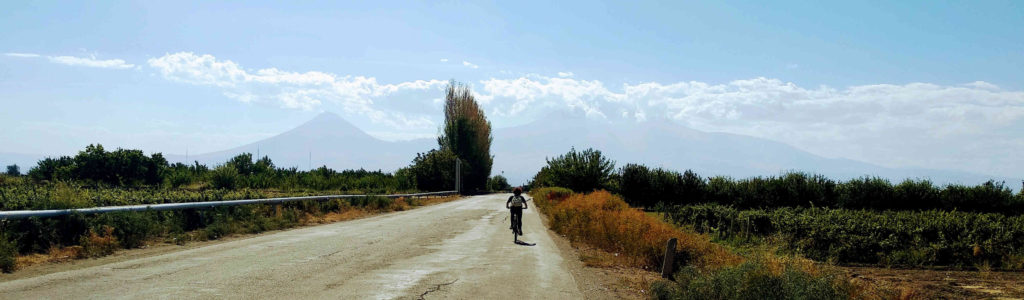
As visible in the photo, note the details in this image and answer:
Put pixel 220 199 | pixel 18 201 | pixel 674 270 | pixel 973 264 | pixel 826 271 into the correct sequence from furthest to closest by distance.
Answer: pixel 220 199 < pixel 973 264 < pixel 18 201 < pixel 674 270 < pixel 826 271

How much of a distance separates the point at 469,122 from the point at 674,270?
74.5 m

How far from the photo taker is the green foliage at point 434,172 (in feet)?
251

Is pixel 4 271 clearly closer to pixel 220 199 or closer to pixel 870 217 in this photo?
pixel 220 199

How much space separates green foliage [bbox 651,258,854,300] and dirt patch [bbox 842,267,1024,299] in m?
2.68

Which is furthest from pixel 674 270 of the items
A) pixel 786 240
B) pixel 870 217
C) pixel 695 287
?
pixel 870 217

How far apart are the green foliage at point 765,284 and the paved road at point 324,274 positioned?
1948 mm

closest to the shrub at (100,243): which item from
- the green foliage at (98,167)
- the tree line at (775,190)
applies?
the tree line at (775,190)

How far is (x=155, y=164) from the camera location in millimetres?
49656

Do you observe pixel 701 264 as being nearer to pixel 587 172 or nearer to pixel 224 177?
pixel 587 172

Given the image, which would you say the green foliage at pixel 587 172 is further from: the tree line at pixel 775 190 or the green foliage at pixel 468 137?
the green foliage at pixel 468 137

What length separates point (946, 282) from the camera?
551 inches

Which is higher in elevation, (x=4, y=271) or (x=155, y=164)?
(x=155, y=164)

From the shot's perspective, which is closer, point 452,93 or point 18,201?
point 18,201

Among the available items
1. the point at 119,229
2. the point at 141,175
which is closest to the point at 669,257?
the point at 119,229
